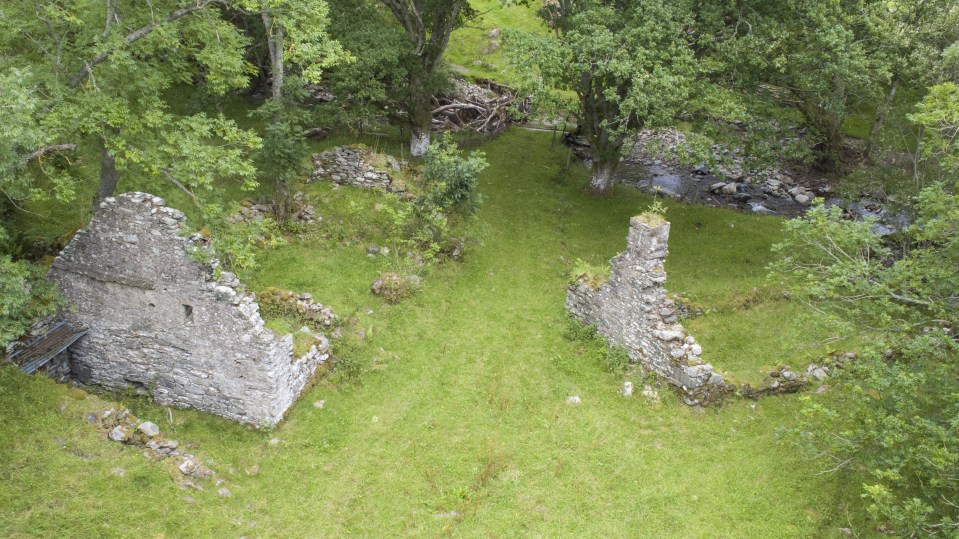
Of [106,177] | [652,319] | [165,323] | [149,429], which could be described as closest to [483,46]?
[106,177]

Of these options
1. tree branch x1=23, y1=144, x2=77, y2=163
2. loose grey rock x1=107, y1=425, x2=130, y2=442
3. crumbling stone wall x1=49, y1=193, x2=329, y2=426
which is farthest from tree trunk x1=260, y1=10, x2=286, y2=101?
loose grey rock x1=107, y1=425, x2=130, y2=442

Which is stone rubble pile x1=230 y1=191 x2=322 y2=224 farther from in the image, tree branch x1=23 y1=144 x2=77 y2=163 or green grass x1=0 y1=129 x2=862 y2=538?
tree branch x1=23 y1=144 x2=77 y2=163

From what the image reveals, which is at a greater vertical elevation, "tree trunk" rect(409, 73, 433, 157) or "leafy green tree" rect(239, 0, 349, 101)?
"leafy green tree" rect(239, 0, 349, 101)

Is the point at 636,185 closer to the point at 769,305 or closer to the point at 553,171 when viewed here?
the point at 553,171

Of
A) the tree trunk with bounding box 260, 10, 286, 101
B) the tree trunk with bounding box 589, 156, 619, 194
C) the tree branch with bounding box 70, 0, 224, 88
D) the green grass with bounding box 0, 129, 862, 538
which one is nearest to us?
the green grass with bounding box 0, 129, 862, 538

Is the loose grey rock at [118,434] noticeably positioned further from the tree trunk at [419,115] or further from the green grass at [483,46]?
Result: the green grass at [483,46]

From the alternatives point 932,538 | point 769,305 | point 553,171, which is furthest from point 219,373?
point 553,171

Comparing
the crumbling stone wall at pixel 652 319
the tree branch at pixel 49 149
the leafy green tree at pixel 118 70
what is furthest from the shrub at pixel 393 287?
the tree branch at pixel 49 149
